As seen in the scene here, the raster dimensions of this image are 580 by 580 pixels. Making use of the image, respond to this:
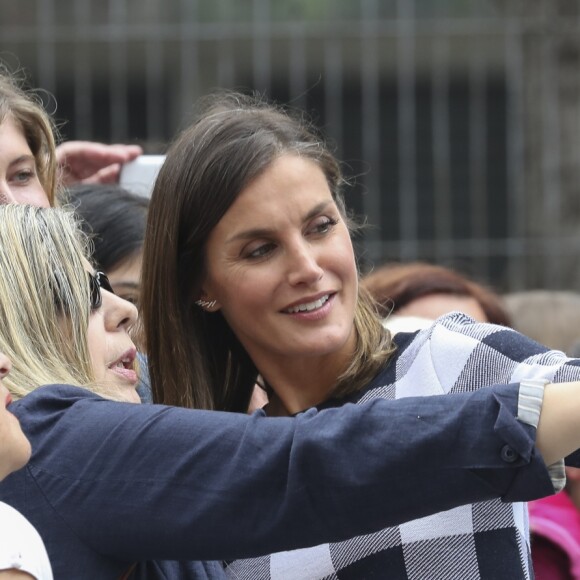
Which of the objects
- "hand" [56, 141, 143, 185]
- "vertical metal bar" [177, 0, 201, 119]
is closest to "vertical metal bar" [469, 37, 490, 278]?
"vertical metal bar" [177, 0, 201, 119]

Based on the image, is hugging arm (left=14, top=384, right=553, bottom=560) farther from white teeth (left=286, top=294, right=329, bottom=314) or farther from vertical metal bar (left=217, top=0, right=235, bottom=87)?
vertical metal bar (left=217, top=0, right=235, bottom=87)

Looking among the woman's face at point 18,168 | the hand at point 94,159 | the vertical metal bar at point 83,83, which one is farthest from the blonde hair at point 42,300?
the vertical metal bar at point 83,83

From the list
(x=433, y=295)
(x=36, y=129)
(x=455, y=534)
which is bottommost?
(x=433, y=295)

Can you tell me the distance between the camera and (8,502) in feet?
5.20

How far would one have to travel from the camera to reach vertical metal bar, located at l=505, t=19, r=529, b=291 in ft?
19.2

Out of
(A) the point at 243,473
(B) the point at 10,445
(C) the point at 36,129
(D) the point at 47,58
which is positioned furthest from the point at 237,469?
(D) the point at 47,58

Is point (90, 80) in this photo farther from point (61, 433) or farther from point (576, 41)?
point (61, 433)

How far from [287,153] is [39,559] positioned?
3.17 ft

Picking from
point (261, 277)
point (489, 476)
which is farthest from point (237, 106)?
point (489, 476)

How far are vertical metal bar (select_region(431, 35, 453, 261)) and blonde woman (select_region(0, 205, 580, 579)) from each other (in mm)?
4299

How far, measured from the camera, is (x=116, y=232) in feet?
10.0

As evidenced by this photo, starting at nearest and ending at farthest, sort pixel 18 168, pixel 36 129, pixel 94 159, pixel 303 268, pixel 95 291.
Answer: pixel 95 291, pixel 303 268, pixel 18 168, pixel 36 129, pixel 94 159

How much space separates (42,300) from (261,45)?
4402 millimetres

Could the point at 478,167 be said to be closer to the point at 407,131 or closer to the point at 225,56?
the point at 407,131
